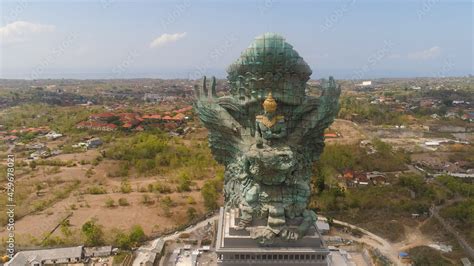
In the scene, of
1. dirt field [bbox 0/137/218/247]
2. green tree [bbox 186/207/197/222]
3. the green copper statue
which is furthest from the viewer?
green tree [bbox 186/207/197/222]

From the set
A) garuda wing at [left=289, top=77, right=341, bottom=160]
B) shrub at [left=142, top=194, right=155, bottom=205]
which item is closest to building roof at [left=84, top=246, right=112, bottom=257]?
shrub at [left=142, top=194, right=155, bottom=205]

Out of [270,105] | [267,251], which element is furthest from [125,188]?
[270,105]

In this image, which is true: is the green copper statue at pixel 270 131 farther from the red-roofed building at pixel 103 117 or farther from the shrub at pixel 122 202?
the red-roofed building at pixel 103 117

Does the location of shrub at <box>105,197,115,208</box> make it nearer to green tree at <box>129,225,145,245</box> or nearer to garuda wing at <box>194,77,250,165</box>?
green tree at <box>129,225,145,245</box>

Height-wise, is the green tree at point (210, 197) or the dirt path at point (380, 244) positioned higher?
the green tree at point (210, 197)

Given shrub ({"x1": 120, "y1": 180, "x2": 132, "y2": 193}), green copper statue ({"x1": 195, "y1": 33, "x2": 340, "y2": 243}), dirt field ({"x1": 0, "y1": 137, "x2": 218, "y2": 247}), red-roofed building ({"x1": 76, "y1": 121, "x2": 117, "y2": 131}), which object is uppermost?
green copper statue ({"x1": 195, "y1": 33, "x2": 340, "y2": 243})

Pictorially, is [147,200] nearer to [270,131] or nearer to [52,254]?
[52,254]

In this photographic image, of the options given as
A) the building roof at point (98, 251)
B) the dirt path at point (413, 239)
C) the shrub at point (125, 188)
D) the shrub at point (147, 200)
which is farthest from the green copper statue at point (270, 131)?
the shrub at point (125, 188)
